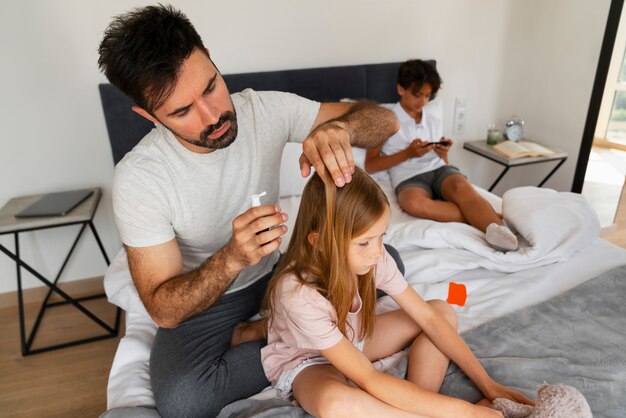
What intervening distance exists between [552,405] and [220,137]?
Result: 0.92 m

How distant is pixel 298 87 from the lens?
211 centimetres

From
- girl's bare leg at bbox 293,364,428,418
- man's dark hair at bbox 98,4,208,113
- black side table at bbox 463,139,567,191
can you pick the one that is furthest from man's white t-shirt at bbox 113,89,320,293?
black side table at bbox 463,139,567,191

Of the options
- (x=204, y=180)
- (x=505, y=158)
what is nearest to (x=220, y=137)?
(x=204, y=180)

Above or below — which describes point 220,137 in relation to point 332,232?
above

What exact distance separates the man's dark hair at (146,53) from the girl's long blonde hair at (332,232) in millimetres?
389

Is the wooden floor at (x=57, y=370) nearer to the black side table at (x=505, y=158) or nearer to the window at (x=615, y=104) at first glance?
the black side table at (x=505, y=158)

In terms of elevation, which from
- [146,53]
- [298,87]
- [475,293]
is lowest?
[475,293]

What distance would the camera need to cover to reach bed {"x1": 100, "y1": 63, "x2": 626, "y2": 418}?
1.01 metres

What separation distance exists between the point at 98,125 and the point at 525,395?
192 centimetres

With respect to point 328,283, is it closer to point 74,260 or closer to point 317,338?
point 317,338

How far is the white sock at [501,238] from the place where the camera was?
1469 mm

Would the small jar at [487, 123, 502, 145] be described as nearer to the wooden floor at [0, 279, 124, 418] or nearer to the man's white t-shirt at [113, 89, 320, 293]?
the man's white t-shirt at [113, 89, 320, 293]

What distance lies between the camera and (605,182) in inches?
92.8

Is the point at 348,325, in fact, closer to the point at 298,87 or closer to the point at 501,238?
the point at 501,238
